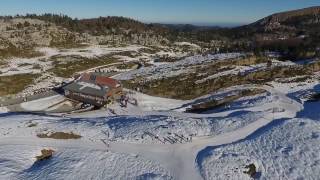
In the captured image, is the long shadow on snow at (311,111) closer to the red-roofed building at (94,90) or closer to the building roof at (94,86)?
the red-roofed building at (94,90)

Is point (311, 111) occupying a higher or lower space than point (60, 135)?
higher

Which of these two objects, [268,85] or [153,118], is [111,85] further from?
[268,85]

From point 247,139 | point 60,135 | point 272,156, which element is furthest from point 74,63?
point 272,156

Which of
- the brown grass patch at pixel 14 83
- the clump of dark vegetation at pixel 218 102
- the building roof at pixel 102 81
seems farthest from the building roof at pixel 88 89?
the brown grass patch at pixel 14 83

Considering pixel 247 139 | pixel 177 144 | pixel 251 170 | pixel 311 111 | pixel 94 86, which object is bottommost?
pixel 251 170

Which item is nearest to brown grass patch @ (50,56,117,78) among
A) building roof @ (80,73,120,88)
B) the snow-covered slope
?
building roof @ (80,73,120,88)

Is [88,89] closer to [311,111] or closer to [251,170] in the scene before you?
[311,111]

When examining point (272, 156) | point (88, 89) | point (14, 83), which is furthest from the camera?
point (14, 83)

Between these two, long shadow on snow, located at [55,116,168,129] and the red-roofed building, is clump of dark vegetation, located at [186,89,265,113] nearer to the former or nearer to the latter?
long shadow on snow, located at [55,116,168,129]

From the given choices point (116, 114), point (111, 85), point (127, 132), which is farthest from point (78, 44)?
point (127, 132)

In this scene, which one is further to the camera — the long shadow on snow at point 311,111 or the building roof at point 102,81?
the building roof at point 102,81
